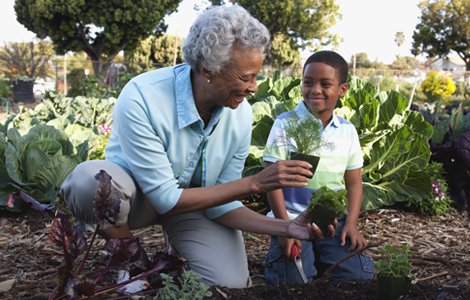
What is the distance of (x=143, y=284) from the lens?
5.53ft

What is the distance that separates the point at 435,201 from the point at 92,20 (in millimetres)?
24418

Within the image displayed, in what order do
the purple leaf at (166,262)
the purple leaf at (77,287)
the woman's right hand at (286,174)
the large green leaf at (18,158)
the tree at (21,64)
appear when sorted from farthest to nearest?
1. the tree at (21,64)
2. the large green leaf at (18,158)
3. the woman's right hand at (286,174)
4. the purple leaf at (166,262)
5. the purple leaf at (77,287)

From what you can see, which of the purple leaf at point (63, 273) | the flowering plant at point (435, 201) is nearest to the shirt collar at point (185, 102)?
the purple leaf at point (63, 273)

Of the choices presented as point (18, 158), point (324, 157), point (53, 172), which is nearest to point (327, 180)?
point (324, 157)

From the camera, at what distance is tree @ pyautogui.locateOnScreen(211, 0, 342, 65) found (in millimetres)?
33250

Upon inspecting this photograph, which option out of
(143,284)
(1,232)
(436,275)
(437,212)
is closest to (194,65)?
(143,284)

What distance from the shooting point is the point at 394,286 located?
4.99 ft

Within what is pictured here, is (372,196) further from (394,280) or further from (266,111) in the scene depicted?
(394,280)

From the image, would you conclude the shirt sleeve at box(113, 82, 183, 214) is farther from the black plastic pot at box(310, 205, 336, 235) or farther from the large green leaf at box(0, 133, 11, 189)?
the large green leaf at box(0, 133, 11, 189)

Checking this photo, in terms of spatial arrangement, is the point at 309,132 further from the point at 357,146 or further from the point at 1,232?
the point at 1,232

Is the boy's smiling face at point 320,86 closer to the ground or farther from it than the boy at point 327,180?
farther from it

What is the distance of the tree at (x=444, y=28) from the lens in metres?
32.3

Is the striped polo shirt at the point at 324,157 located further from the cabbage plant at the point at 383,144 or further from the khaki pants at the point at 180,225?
the cabbage plant at the point at 383,144

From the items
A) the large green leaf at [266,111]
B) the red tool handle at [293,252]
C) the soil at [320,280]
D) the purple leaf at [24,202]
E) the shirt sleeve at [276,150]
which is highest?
the large green leaf at [266,111]
